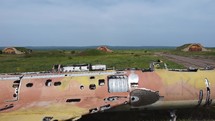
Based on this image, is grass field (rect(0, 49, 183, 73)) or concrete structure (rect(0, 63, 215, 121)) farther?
grass field (rect(0, 49, 183, 73))

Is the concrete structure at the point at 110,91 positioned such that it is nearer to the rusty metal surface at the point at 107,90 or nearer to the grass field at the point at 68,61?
the rusty metal surface at the point at 107,90

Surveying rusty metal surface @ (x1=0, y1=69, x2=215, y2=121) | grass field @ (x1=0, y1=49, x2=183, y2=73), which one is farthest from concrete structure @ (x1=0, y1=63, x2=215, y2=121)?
grass field @ (x1=0, y1=49, x2=183, y2=73)

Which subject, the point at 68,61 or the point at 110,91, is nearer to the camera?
the point at 110,91

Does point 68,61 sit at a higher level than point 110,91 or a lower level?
lower

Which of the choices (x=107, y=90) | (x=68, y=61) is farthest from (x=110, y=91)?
(x=68, y=61)

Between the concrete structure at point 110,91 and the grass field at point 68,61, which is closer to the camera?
the concrete structure at point 110,91

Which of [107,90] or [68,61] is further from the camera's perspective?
[68,61]

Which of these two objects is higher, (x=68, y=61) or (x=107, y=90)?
(x=107, y=90)

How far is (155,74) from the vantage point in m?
17.8

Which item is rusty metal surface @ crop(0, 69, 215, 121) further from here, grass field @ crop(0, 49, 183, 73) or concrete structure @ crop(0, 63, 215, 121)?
grass field @ crop(0, 49, 183, 73)

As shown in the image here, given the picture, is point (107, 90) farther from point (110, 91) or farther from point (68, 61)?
point (68, 61)

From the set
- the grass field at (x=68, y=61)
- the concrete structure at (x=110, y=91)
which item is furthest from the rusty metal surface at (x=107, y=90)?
the grass field at (x=68, y=61)

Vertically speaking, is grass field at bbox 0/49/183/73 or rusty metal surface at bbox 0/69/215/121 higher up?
rusty metal surface at bbox 0/69/215/121

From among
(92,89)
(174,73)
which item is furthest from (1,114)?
(174,73)
